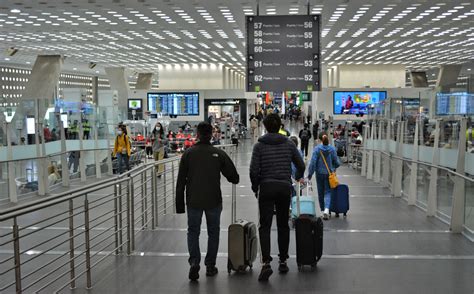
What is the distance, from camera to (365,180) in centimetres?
1842

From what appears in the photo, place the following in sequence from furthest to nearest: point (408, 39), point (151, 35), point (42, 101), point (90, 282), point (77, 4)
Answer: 1. point (408, 39)
2. point (151, 35)
3. point (77, 4)
4. point (42, 101)
5. point (90, 282)

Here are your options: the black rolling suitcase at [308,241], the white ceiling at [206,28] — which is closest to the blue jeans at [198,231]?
the black rolling suitcase at [308,241]

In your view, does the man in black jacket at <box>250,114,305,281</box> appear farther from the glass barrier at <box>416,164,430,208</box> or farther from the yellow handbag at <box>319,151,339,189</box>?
the glass barrier at <box>416,164,430,208</box>

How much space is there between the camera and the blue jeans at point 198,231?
6207 millimetres

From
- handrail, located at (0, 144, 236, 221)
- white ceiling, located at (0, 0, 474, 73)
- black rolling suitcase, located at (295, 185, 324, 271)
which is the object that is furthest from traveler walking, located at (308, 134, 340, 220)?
white ceiling, located at (0, 0, 474, 73)

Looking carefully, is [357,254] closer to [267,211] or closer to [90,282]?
[267,211]

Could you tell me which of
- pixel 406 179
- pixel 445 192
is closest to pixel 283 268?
pixel 445 192

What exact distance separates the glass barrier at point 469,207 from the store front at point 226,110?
2844cm

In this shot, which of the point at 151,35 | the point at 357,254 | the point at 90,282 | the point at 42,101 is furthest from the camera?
the point at 151,35

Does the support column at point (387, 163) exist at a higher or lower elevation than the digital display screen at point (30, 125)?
lower

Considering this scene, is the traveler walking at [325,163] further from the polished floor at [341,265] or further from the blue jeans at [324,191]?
the polished floor at [341,265]

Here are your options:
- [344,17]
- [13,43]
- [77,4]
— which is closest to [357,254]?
[77,4]

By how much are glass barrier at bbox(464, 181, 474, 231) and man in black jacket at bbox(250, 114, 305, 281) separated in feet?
12.3

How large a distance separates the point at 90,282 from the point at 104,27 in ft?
61.9
